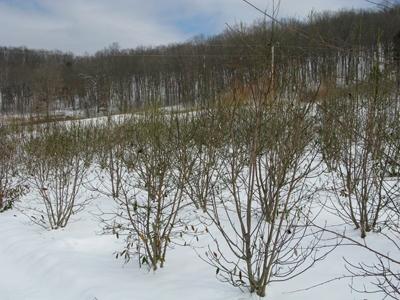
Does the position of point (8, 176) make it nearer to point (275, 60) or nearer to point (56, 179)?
point (56, 179)

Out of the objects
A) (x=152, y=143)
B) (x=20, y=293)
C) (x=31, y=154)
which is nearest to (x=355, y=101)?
(x=152, y=143)

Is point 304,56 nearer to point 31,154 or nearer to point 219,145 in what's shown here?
point 219,145

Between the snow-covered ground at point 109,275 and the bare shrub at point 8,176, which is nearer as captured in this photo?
the snow-covered ground at point 109,275

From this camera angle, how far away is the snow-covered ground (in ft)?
14.9

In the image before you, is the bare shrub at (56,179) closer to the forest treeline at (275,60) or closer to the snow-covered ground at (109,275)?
the snow-covered ground at (109,275)

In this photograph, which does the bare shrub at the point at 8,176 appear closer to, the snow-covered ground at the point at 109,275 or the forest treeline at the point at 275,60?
the forest treeline at the point at 275,60

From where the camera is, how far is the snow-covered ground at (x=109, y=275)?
4.55 metres

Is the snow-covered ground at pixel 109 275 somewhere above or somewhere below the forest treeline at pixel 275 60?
below

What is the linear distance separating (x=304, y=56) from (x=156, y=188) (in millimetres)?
2521

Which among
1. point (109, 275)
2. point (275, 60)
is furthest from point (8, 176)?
point (275, 60)

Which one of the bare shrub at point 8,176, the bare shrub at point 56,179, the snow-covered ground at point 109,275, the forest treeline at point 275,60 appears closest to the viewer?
the forest treeline at point 275,60

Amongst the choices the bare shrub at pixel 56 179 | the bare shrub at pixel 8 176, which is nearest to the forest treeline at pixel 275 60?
the bare shrub at pixel 8 176

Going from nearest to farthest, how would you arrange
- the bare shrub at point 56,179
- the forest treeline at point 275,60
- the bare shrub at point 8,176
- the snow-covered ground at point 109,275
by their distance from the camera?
the forest treeline at point 275,60
the snow-covered ground at point 109,275
the bare shrub at point 56,179
the bare shrub at point 8,176

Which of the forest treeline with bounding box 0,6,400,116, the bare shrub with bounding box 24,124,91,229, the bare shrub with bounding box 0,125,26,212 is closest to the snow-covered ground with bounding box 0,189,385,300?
the bare shrub with bounding box 24,124,91,229
